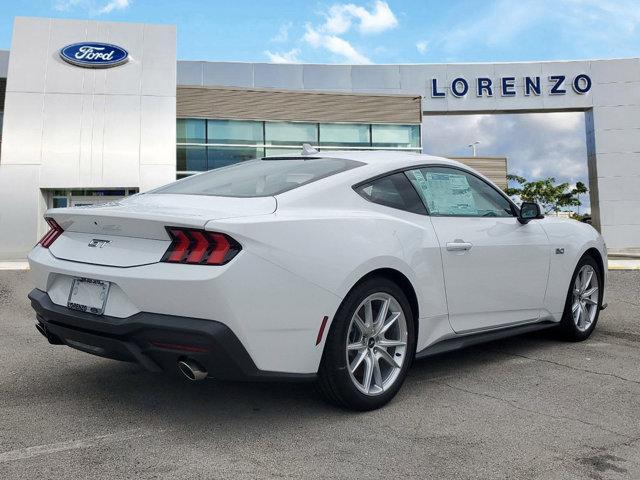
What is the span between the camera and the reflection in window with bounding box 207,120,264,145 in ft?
75.2

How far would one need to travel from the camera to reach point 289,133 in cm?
2394

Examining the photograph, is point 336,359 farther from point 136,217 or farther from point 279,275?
point 136,217

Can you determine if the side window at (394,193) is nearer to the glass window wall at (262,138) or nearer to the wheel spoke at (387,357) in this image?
the wheel spoke at (387,357)

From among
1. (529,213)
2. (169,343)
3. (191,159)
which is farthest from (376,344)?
(191,159)

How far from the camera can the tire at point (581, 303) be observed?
15.8 ft

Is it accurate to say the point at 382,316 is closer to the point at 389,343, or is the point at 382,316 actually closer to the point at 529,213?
the point at 389,343

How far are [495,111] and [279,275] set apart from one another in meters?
29.9

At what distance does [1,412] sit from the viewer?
10.4 ft

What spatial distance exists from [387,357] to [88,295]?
1635mm

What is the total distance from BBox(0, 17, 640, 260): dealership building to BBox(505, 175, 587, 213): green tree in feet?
60.2

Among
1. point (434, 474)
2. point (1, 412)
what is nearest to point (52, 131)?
point (1, 412)

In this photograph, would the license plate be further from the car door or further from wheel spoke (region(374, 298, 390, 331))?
the car door

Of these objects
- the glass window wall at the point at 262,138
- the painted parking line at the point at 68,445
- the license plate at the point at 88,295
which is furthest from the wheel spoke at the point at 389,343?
the glass window wall at the point at 262,138

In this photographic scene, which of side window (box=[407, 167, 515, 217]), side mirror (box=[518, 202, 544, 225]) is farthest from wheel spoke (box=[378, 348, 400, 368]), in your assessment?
side mirror (box=[518, 202, 544, 225])
